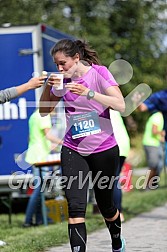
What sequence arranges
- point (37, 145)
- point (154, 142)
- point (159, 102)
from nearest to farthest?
point (37, 145)
point (159, 102)
point (154, 142)

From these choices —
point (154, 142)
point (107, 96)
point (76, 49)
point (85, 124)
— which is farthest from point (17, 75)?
point (107, 96)

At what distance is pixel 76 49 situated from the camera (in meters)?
5.75

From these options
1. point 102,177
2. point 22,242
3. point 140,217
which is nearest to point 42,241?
point 22,242

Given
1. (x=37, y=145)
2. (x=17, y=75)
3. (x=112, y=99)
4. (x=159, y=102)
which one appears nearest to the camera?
(x=112, y=99)

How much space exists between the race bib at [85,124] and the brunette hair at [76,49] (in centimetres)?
44

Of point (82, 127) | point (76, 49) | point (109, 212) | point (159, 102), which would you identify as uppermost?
point (76, 49)

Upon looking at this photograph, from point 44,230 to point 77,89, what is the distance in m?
3.76

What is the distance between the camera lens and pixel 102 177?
227 inches

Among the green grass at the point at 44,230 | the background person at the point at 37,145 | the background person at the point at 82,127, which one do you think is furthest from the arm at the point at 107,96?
the background person at the point at 37,145

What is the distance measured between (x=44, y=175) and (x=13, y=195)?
6.45 feet

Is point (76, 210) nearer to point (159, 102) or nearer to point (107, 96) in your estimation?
point (107, 96)

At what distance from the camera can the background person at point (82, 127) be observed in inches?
219

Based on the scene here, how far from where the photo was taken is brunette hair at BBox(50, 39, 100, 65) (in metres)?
5.66

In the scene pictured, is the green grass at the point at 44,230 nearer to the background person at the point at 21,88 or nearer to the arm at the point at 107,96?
the background person at the point at 21,88
